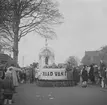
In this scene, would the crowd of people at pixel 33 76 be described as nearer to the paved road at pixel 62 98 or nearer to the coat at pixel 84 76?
the coat at pixel 84 76

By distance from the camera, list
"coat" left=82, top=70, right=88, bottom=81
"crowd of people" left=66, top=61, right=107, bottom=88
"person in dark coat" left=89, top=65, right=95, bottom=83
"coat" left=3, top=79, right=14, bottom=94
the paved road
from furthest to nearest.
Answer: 1. "person in dark coat" left=89, top=65, right=95, bottom=83
2. "coat" left=82, top=70, right=88, bottom=81
3. "crowd of people" left=66, top=61, right=107, bottom=88
4. the paved road
5. "coat" left=3, top=79, right=14, bottom=94

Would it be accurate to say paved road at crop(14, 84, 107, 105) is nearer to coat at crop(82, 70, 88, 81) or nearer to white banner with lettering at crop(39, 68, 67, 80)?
coat at crop(82, 70, 88, 81)

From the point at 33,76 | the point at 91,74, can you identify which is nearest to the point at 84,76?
the point at 91,74

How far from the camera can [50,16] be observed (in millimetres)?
38531

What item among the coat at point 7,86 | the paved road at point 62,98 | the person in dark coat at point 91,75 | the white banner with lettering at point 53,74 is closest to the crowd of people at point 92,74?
the person in dark coat at point 91,75

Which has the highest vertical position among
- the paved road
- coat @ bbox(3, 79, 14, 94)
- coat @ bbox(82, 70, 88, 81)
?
coat @ bbox(82, 70, 88, 81)

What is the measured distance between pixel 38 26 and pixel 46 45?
3069 millimetres

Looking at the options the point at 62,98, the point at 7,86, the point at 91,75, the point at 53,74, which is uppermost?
the point at 53,74

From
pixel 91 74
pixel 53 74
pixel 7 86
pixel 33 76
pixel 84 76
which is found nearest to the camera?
pixel 7 86

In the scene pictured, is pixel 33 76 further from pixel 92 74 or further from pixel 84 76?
pixel 84 76

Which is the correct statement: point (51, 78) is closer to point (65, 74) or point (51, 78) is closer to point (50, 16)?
point (65, 74)

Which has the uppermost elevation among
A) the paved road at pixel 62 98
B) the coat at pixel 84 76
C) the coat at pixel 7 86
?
the coat at pixel 84 76

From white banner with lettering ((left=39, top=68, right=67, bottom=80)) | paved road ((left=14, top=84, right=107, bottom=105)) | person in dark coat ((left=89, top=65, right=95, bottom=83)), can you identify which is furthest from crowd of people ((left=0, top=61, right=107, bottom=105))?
paved road ((left=14, top=84, right=107, bottom=105))

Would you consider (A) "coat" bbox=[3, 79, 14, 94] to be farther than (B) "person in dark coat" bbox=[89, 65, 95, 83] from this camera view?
No
